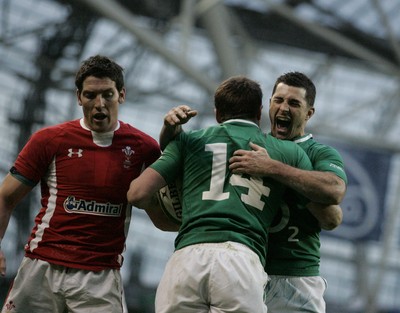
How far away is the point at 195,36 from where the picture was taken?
3875 cm

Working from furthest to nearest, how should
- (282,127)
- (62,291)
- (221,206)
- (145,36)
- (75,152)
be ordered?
1. (145,36)
2. (282,127)
3. (75,152)
4. (62,291)
5. (221,206)

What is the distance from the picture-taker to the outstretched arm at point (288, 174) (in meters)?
7.84

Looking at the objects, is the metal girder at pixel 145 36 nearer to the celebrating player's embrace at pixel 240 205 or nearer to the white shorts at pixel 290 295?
the celebrating player's embrace at pixel 240 205

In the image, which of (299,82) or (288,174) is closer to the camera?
(288,174)

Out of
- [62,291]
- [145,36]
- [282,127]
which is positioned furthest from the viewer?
[145,36]

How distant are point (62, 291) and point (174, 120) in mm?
1567

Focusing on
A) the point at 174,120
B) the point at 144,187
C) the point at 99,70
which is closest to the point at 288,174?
the point at 174,120

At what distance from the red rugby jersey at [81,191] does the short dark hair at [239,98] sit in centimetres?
98

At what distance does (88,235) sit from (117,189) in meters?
0.41

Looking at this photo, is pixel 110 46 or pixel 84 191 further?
pixel 110 46

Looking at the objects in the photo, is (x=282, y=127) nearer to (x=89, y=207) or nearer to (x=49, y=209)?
(x=89, y=207)

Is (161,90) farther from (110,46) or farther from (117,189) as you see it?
(117,189)

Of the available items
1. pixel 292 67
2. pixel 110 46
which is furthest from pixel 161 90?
pixel 292 67

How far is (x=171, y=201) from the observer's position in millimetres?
8664
